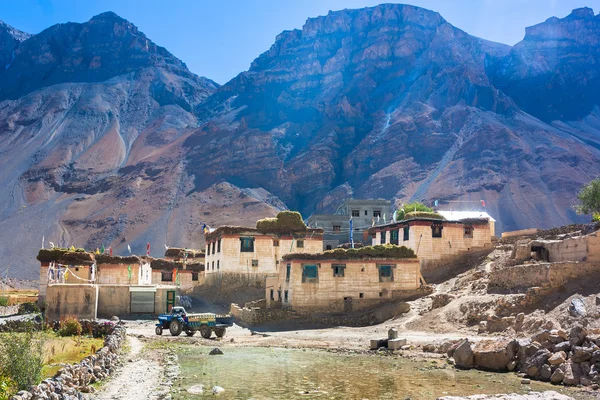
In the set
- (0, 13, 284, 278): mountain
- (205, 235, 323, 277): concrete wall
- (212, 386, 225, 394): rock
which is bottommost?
(212, 386, 225, 394): rock

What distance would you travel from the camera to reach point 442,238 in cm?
4319

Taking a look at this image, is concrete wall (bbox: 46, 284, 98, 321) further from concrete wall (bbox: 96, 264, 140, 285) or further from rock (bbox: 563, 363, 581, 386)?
rock (bbox: 563, 363, 581, 386)

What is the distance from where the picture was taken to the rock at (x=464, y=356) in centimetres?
2138

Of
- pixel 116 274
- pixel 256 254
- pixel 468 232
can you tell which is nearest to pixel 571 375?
pixel 468 232

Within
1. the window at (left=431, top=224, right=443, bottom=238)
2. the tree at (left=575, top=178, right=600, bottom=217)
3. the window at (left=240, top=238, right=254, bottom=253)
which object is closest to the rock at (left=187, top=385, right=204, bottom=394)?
the window at (left=431, top=224, right=443, bottom=238)

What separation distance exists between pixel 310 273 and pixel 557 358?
67.0 ft

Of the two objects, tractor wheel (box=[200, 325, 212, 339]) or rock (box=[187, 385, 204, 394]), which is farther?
tractor wheel (box=[200, 325, 212, 339])

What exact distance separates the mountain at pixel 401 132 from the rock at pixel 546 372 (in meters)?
87.4

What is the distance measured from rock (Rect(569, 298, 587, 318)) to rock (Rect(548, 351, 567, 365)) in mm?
5276

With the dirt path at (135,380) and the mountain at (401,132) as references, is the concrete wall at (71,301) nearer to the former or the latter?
the dirt path at (135,380)

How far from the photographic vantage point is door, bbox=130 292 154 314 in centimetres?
4159

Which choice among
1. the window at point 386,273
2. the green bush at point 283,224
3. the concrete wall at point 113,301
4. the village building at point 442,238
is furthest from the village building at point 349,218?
the concrete wall at point 113,301

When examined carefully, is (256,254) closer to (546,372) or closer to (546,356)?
(546,356)

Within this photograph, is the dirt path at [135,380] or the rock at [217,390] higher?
the dirt path at [135,380]
